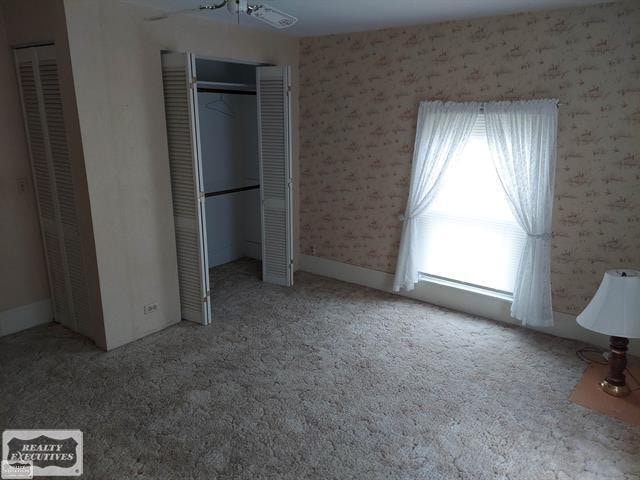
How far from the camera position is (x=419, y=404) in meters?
2.95

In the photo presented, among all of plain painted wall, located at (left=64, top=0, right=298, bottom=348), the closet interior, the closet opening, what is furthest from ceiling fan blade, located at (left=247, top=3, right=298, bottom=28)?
the closet interior

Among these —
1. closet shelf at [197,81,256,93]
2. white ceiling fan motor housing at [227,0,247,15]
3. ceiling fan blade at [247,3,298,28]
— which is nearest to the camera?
white ceiling fan motor housing at [227,0,247,15]

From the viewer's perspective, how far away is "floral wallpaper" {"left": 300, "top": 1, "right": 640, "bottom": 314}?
131 inches

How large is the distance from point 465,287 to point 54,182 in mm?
3618

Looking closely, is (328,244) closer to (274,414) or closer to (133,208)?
(133,208)

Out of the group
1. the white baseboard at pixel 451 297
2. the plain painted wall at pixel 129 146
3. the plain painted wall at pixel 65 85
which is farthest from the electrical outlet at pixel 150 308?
the white baseboard at pixel 451 297

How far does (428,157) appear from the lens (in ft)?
13.7

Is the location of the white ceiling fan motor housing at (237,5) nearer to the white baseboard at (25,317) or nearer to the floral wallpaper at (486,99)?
the floral wallpaper at (486,99)

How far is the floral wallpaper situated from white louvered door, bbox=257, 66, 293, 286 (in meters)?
0.56

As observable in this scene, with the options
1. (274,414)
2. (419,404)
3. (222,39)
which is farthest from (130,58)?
(419,404)

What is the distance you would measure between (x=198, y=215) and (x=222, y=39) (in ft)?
5.30

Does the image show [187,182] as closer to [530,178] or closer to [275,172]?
[275,172]

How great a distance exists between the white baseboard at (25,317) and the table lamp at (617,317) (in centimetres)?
424

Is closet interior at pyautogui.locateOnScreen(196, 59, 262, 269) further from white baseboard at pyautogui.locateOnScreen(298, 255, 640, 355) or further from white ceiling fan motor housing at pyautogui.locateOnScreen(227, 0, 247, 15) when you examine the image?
white ceiling fan motor housing at pyautogui.locateOnScreen(227, 0, 247, 15)
